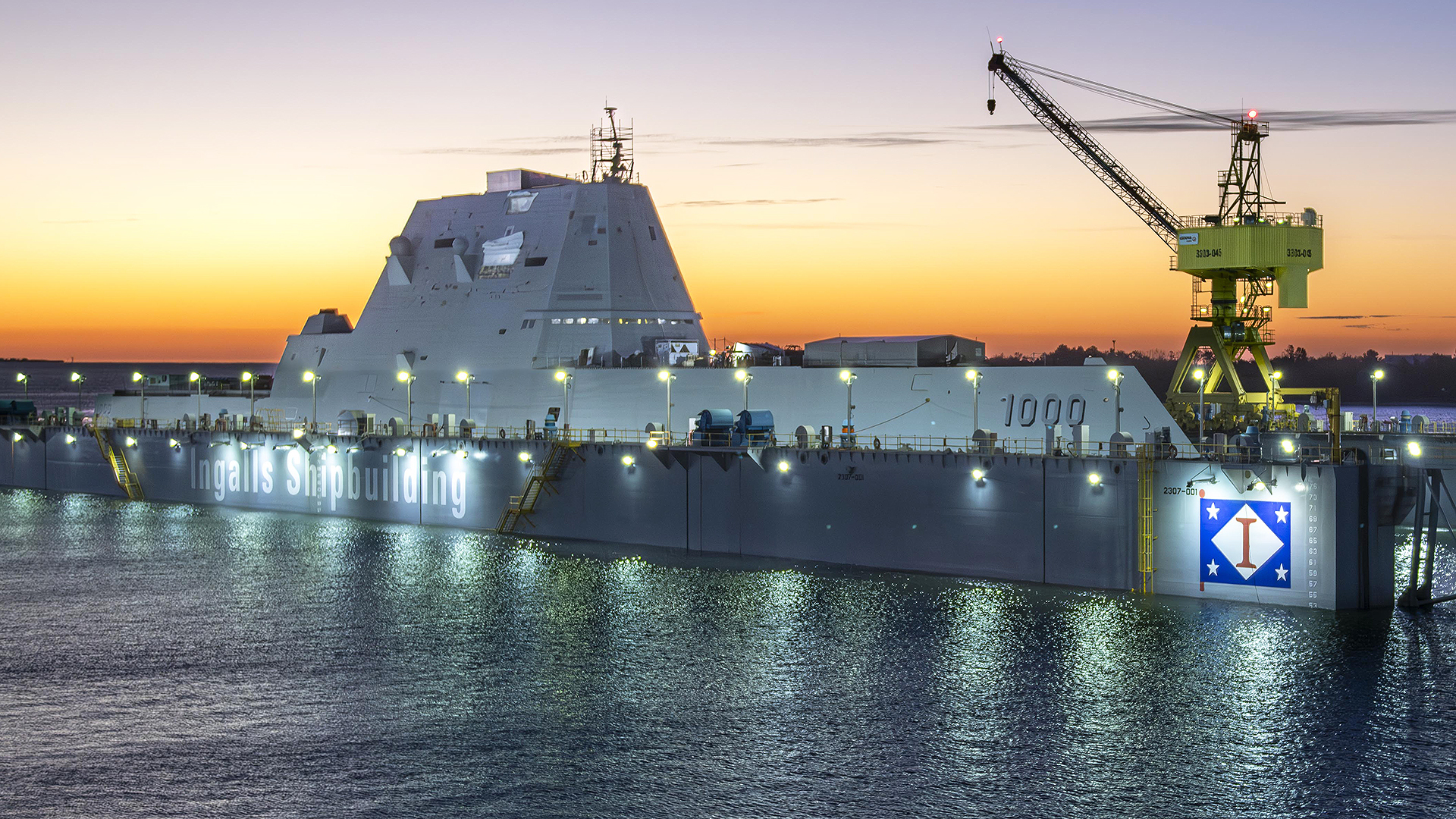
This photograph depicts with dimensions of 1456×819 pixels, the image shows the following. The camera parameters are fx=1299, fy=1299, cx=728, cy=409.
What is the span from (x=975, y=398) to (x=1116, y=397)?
457 centimetres

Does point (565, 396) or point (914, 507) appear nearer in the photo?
point (914, 507)

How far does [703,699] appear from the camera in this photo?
87.0 feet

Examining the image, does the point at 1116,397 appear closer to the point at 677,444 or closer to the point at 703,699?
the point at 677,444

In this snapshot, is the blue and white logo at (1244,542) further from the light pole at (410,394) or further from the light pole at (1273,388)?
the light pole at (410,394)

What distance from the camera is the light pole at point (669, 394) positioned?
46078mm

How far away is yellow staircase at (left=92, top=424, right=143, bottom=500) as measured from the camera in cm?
6481

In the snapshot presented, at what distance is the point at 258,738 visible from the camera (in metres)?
23.8

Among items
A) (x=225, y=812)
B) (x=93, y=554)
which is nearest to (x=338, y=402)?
(x=93, y=554)

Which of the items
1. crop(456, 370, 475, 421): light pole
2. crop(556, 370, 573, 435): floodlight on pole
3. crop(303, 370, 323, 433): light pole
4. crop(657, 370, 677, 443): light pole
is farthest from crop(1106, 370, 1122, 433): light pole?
crop(303, 370, 323, 433): light pole

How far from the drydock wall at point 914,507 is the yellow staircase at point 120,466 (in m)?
8.75

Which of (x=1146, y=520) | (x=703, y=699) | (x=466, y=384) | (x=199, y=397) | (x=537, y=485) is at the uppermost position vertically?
(x=466, y=384)

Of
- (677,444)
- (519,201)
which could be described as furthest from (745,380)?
(519,201)

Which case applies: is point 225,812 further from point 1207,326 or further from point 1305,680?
point 1207,326

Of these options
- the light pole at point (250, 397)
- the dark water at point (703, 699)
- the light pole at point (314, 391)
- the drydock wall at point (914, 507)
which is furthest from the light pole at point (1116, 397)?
the light pole at point (250, 397)
